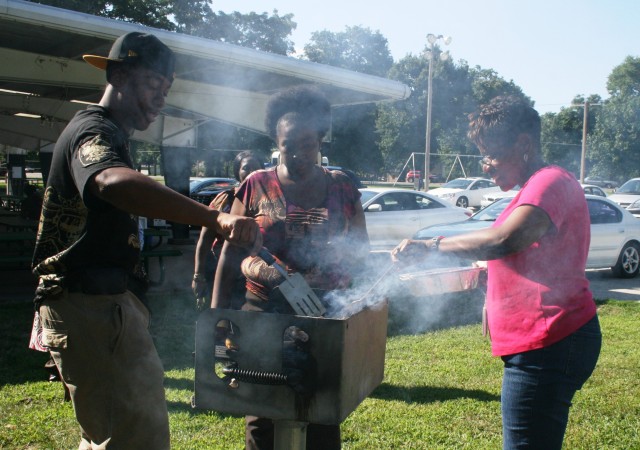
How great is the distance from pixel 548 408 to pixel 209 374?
3.79 feet

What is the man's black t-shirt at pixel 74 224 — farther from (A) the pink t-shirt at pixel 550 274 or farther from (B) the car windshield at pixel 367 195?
(B) the car windshield at pixel 367 195

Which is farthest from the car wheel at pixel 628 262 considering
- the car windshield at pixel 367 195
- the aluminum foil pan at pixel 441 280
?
the aluminum foil pan at pixel 441 280

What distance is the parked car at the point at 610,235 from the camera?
33.9 feet

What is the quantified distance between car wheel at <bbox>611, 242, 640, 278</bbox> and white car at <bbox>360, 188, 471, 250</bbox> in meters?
3.33

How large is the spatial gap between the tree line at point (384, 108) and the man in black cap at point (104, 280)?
1.65 meters

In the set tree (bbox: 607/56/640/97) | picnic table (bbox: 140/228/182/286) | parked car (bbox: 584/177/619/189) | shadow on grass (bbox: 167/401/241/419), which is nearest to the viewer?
shadow on grass (bbox: 167/401/241/419)

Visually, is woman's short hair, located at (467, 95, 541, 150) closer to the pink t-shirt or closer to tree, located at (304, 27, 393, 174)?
the pink t-shirt

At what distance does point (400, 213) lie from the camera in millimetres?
12742

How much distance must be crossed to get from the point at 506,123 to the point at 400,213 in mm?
10531

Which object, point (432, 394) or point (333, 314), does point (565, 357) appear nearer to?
point (333, 314)

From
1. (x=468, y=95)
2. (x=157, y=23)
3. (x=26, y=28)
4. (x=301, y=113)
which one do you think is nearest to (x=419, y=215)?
(x=26, y=28)

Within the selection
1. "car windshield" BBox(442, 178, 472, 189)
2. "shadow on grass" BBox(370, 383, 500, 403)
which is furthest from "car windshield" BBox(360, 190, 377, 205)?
"car windshield" BBox(442, 178, 472, 189)

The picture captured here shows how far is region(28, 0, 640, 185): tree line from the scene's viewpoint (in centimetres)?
1079

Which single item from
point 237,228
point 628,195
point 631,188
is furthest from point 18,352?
point 631,188
